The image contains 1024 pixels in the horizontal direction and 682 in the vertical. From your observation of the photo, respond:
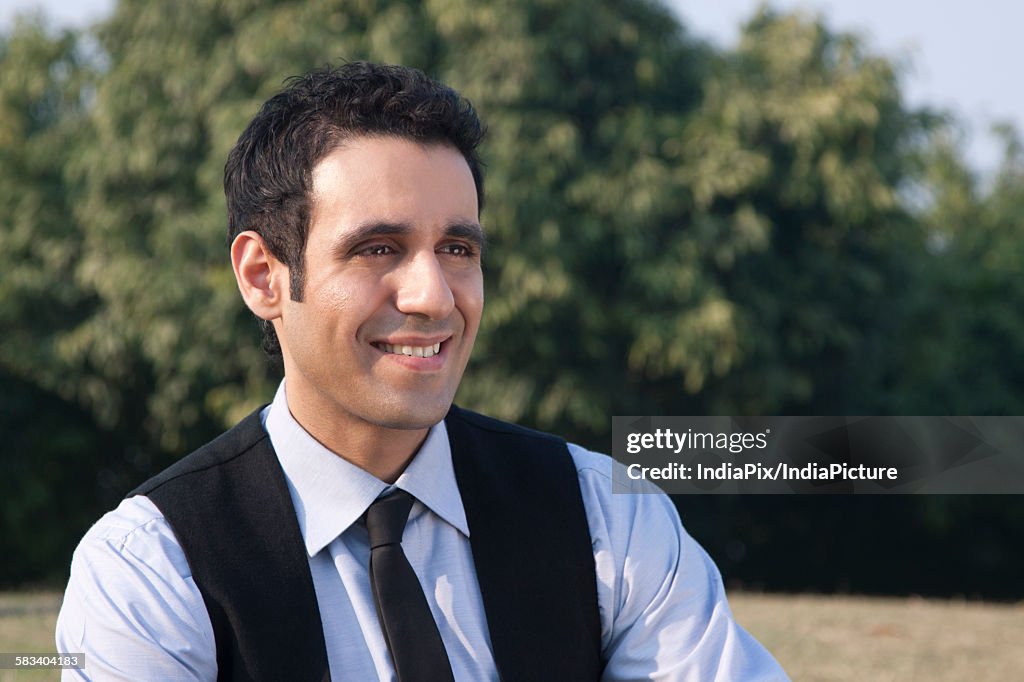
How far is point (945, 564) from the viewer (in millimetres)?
14656

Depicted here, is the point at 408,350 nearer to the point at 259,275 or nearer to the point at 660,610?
the point at 259,275

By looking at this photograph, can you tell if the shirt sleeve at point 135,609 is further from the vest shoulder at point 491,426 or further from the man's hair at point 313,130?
the vest shoulder at point 491,426

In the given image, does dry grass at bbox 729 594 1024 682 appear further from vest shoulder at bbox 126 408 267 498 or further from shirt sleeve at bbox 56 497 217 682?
shirt sleeve at bbox 56 497 217 682

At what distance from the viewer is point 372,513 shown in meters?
1.86

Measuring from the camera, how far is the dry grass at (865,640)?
18.0 ft

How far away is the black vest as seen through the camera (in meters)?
1.70

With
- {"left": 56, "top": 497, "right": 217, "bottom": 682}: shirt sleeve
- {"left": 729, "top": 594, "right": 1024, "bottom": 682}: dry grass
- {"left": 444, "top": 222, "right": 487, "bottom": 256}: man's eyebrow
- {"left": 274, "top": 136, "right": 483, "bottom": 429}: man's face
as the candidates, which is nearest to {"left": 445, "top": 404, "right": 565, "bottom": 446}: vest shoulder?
{"left": 274, "top": 136, "right": 483, "bottom": 429}: man's face

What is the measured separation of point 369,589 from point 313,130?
0.72m

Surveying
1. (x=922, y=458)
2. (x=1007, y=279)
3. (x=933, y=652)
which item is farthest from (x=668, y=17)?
(x=933, y=652)

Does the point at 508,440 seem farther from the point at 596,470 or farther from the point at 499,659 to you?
the point at 499,659

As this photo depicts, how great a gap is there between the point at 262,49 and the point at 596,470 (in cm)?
960

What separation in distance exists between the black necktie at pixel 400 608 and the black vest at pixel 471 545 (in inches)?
3.9

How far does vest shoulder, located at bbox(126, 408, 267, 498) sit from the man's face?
0.17 metres


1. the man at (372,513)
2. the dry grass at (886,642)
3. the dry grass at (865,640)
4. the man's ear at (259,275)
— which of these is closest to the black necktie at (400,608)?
the man at (372,513)
